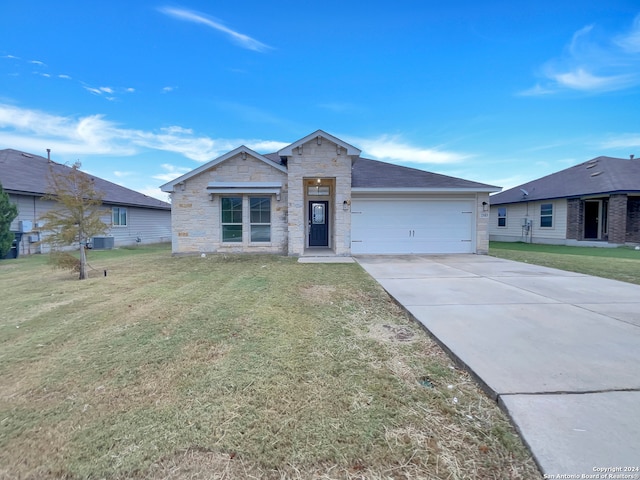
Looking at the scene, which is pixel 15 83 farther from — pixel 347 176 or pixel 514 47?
pixel 514 47

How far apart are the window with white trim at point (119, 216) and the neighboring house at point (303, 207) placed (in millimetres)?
8119

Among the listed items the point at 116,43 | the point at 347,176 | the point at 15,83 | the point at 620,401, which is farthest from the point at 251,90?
the point at 620,401

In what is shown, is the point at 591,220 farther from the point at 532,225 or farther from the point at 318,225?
the point at 318,225

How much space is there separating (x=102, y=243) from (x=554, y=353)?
19.2 metres

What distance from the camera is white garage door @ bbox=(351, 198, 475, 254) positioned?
11.9m

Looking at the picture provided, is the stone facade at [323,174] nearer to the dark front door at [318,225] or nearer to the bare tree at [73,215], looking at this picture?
the dark front door at [318,225]

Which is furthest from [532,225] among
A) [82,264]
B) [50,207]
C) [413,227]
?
[50,207]

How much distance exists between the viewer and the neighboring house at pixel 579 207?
587 inches

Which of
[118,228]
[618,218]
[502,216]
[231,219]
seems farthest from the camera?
[502,216]

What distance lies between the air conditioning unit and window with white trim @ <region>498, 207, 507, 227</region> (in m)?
25.4

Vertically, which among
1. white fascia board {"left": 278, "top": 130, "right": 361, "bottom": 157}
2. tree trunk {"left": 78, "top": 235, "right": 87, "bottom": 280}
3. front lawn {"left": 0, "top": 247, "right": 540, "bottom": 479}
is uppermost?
white fascia board {"left": 278, "top": 130, "right": 361, "bottom": 157}

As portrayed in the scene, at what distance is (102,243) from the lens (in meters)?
15.9

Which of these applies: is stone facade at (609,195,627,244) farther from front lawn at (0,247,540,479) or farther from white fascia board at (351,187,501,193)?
front lawn at (0,247,540,479)

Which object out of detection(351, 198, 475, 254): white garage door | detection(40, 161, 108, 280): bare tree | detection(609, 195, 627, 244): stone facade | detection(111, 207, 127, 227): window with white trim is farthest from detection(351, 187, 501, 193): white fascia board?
detection(111, 207, 127, 227): window with white trim
